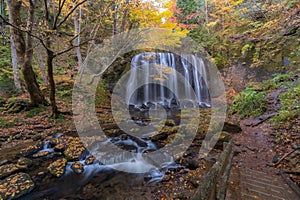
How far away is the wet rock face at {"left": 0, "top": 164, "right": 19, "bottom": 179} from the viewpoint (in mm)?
3986

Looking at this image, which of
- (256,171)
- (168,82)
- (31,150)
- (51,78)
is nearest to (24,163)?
(31,150)

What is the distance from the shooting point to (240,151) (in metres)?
5.07

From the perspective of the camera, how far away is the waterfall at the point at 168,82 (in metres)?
13.7

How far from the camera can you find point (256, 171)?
3.84m

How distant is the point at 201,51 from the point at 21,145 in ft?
50.9

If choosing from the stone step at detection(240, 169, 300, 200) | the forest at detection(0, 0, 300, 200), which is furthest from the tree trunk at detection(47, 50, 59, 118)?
the stone step at detection(240, 169, 300, 200)

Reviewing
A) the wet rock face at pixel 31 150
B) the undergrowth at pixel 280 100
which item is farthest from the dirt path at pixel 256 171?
the wet rock face at pixel 31 150

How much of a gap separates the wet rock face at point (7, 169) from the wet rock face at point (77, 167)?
1317 millimetres

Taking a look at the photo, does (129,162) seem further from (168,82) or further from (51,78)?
(168,82)

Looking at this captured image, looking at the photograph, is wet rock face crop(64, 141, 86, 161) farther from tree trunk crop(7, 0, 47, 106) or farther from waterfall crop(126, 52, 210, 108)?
waterfall crop(126, 52, 210, 108)

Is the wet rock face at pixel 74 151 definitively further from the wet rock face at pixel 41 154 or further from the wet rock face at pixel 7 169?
the wet rock face at pixel 7 169

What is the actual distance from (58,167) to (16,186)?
96 cm

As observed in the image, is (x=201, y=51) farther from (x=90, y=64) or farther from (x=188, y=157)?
(x=188, y=157)

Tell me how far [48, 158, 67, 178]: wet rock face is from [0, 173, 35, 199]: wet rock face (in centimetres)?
52
